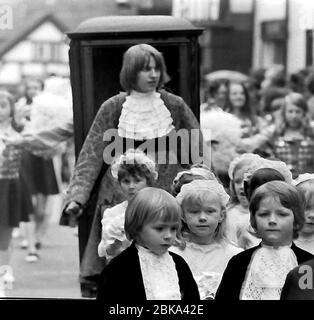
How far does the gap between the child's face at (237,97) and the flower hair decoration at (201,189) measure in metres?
3.13

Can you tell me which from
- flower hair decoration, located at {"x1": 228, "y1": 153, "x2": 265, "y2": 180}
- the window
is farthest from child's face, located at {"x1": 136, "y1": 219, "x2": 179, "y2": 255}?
the window

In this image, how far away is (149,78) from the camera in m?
5.85

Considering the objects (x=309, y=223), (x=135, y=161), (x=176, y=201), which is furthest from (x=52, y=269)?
(x=176, y=201)

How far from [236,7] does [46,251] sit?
2.68 meters

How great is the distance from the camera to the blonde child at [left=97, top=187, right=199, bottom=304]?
4.80 m

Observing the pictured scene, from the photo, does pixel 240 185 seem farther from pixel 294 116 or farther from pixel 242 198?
pixel 294 116

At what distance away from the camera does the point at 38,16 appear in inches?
236

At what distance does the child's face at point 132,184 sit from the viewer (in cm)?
559

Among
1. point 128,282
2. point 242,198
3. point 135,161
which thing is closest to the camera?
point 128,282

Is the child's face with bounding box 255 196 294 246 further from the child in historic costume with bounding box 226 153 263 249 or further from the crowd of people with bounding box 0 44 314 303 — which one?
the child in historic costume with bounding box 226 153 263 249

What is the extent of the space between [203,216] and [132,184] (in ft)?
1.68

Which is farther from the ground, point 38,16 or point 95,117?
point 38,16
